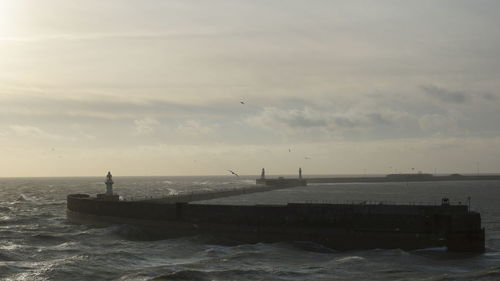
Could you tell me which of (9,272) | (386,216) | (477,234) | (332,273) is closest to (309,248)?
(386,216)

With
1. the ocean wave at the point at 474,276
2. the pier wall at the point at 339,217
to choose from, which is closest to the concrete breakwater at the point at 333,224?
the pier wall at the point at 339,217

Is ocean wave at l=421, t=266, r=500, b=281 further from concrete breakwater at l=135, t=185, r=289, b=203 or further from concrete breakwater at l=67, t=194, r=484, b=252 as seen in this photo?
concrete breakwater at l=135, t=185, r=289, b=203

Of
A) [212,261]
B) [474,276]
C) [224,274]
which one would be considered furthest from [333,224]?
[224,274]

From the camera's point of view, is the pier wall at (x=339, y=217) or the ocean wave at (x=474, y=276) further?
the pier wall at (x=339, y=217)

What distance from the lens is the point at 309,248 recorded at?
35062mm

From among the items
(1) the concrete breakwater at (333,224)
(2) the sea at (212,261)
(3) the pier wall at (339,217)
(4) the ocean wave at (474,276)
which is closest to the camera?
(4) the ocean wave at (474,276)

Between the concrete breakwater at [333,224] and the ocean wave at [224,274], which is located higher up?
the concrete breakwater at [333,224]

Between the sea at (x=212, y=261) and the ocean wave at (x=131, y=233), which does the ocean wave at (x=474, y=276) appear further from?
the ocean wave at (x=131, y=233)

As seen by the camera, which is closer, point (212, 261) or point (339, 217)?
point (212, 261)

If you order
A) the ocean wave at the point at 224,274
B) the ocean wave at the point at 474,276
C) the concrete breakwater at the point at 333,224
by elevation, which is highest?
the concrete breakwater at the point at 333,224

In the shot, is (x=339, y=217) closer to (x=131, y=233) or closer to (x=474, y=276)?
(x=474, y=276)

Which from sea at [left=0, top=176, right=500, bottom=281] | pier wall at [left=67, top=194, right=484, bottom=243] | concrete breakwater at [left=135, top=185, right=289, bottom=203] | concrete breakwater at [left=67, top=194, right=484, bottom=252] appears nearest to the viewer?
sea at [left=0, top=176, right=500, bottom=281]

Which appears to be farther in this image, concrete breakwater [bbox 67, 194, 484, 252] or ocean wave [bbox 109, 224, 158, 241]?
ocean wave [bbox 109, 224, 158, 241]

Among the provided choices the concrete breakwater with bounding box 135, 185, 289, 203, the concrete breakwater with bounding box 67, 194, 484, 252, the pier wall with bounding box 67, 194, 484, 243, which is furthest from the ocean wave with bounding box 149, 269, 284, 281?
the concrete breakwater with bounding box 135, 185, 289, 203
